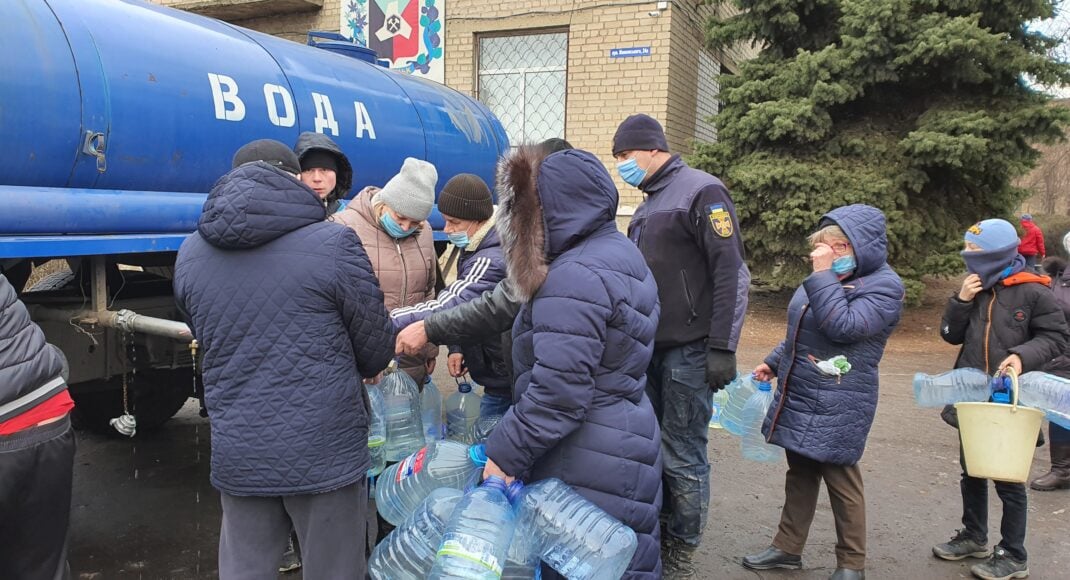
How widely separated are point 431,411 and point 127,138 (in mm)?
2017

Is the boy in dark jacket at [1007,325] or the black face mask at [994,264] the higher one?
the black face mask at [994,264]

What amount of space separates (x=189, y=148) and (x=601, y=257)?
2094 millimetres

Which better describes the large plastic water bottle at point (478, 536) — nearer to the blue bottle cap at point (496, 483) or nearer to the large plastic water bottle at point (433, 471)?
the blue bottle cap at point (496, 483)

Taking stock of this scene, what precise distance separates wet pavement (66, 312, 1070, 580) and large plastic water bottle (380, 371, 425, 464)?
750 millimetres

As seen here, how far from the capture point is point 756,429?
4535 mm

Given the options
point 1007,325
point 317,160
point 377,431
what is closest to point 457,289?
point 377,431

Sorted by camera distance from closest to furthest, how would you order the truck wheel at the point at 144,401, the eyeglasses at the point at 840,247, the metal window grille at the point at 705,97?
the eyeglasses at the point at 840,247 → the truck wheel at the point at 144,401 → the metal window grille at the point at 705,97

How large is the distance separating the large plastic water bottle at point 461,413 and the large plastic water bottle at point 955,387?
90.8 inches

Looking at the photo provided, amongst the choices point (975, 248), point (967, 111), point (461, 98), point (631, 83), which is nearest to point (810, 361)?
point (975, 248)

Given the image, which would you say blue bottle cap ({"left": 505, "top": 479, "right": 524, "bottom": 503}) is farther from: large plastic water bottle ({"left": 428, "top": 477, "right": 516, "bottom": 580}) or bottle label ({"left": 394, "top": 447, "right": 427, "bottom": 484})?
bottle label ({"left": 394, "top": 447, "right": 427, "bottom": 484})

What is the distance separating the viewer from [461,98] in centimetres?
564

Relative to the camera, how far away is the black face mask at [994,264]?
11.2ft

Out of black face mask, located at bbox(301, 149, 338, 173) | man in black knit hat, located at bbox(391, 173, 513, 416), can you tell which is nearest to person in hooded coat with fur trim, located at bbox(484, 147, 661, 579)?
man in black knit hat, located at bbox(391, 173, 513, 416)

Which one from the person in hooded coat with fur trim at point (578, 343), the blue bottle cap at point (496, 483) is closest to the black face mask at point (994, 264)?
the person in hooded coat with fur trim at point (578, 343)
